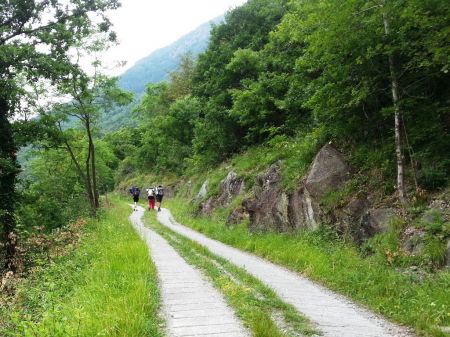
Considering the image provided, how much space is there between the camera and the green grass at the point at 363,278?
7.27m

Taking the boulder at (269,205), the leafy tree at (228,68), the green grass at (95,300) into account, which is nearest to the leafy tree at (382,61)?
the boulder at (269,205)

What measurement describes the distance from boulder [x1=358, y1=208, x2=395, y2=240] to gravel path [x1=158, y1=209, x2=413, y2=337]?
2.08 meters

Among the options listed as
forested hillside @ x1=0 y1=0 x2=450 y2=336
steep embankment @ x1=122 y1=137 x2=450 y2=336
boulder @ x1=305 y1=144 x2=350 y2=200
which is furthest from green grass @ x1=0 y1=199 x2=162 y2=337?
boulder @ x1=305 y1=144 x2=350 y2=200

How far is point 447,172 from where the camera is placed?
10492 millimetres

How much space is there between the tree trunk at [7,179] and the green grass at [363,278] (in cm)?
940

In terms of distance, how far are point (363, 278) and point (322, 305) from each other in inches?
60.9

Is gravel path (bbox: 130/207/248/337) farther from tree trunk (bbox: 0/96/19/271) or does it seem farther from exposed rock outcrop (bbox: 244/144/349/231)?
tree trunk (bbox: 0/96/19/271)

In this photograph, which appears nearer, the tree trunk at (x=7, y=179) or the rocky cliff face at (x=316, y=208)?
the rocky cliff face at (x=316, y=208)

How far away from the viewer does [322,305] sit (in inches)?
327

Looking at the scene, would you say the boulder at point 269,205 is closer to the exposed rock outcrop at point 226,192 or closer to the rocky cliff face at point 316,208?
the rocky cliff face at point 316,208

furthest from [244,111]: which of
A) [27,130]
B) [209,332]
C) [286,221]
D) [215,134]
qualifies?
[209,332]

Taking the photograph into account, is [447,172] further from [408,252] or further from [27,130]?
[27,130]

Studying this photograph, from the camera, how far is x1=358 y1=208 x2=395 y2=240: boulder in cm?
1083

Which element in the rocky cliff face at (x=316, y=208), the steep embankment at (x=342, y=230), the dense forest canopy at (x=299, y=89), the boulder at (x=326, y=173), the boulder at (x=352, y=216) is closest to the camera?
the steep embankment at (x=342, y=230)
